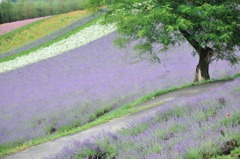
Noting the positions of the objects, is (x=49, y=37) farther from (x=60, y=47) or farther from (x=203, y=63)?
(x=203, y=63)

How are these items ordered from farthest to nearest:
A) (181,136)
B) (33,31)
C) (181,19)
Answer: (33,31) → (181,19) → (181,136)

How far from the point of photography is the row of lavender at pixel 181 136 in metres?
4.16

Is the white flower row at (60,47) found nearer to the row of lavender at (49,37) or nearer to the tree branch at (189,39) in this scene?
the row of lavender at (49,37)

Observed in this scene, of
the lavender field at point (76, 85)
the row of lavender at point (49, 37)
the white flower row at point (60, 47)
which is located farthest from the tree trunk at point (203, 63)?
the row of lavender at point (49, 37)

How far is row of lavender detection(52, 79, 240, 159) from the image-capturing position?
416 cm

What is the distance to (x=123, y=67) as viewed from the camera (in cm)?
1895

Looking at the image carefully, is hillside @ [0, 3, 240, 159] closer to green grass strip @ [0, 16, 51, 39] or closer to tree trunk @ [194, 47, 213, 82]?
tree trunk @ [194, 47, 213, 82]

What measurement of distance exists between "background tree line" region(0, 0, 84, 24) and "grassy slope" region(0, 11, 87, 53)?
9955 millimetres

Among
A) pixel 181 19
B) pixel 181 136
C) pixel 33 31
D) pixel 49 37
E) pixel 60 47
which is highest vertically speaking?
pixel 181 19

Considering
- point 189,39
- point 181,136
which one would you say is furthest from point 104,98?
point 181,136

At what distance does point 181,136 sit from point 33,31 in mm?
36859

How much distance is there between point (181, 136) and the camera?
482 centimetres

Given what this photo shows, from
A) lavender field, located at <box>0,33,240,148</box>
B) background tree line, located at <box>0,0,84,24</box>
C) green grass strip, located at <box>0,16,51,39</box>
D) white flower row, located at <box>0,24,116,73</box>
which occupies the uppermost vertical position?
background tree line, located at <box>0,0,84,24</box>

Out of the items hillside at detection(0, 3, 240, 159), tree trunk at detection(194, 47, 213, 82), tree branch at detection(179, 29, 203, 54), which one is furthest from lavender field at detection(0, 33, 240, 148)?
tree branch at detection(179, 29, 203, 54)
